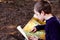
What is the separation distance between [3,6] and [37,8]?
44.7 inches

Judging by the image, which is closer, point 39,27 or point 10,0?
point 39,27

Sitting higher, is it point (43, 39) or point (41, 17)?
point (41, 17)

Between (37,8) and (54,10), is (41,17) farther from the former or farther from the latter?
(54,10)

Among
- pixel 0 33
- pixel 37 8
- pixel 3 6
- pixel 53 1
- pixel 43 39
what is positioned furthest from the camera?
pixel 53 1

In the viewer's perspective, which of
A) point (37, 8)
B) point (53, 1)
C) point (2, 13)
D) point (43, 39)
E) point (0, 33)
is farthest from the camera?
point (53, 1)

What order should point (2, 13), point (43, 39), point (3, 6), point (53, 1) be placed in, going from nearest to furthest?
point (43, 39) < point (2, 13) < point (3, 6) < point (53, 1)

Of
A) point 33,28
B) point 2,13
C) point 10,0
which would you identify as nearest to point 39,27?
point 33,28

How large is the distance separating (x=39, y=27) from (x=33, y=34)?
10 cm

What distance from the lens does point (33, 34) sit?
1.96m

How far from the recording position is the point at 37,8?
1.79 m

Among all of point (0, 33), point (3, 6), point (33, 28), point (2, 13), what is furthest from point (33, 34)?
point (3, 6)

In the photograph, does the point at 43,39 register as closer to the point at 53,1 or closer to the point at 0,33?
the point at 0,33

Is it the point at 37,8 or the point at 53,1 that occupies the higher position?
the point at 37,8

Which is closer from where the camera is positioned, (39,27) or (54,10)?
(39,27)
